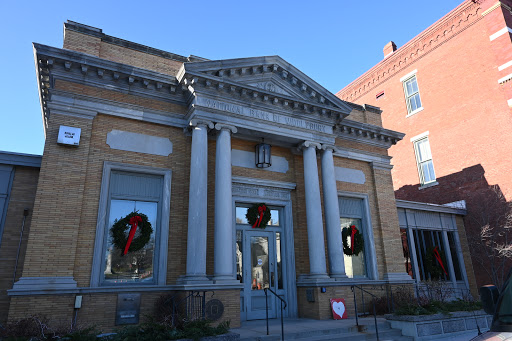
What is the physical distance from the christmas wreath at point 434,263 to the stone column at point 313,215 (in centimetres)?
711

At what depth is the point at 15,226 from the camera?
9.23 metres

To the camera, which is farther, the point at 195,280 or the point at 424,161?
the point at 424,161

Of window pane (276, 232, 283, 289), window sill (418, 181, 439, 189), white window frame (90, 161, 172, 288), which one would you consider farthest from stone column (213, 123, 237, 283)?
window sill (418, 181, 439, 189)

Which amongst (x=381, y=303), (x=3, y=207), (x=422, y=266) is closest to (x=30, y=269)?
(x=3, y=207)

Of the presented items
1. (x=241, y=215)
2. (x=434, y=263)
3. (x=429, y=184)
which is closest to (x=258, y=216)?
(x=241, y=215)

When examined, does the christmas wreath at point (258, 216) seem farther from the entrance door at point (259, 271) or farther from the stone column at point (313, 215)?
the stone column at point (313, 215)

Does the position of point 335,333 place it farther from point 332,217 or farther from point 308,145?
point 308,145

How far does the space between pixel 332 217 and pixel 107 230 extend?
7032 millimetres

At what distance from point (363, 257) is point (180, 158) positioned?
7701 millimetres

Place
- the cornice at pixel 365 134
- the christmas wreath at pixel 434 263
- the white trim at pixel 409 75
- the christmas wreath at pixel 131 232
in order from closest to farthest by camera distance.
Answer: the christmas wreath at pixel 131 232, the cornice at pixel 365 134, the christmas wreath at pixel 434 263, the white trim at pixel 409 75

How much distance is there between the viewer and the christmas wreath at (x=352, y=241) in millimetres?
13031

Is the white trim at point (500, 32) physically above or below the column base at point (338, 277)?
above

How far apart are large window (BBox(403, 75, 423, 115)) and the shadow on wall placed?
4.63 metres

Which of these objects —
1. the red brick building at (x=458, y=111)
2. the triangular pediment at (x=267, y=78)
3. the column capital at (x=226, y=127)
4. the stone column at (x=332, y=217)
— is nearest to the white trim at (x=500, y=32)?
the red brick building at (x=458, y=111)
